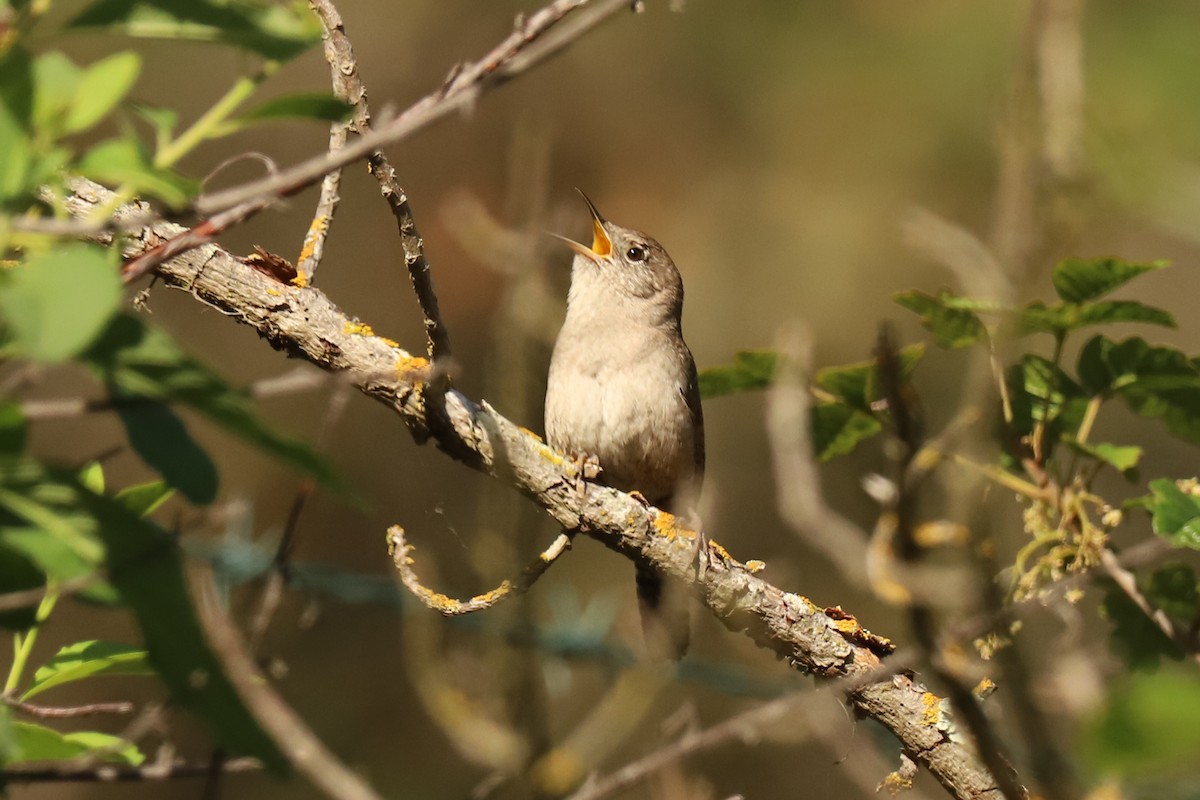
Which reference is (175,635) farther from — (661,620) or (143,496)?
(661,620)

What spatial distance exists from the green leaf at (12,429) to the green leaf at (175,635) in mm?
78

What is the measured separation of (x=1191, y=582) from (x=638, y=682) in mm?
2355

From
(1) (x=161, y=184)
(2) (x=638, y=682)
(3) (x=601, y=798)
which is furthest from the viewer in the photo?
(2) (x=638, y=682)

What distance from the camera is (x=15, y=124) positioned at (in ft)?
3.84

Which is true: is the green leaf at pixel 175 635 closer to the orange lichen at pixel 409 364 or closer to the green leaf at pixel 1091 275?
the orange lichen at pixel 409 364

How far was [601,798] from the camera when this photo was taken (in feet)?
5.43

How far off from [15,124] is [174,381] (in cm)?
27

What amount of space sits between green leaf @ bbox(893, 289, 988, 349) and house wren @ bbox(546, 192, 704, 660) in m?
1.49

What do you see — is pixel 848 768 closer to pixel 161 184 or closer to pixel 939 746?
pixel 939 746

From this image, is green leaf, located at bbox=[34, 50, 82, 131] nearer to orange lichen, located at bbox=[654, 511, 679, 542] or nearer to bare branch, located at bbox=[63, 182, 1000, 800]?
bare branch, located at bbox=[63, 182, 1000, 800]

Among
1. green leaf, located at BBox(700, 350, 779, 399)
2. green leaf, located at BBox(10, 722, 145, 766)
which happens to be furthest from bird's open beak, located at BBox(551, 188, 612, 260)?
green leaf, located at BBox(10, 722, 145, 766)

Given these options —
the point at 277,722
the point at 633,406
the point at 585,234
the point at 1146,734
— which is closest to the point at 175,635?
the point at 277,722

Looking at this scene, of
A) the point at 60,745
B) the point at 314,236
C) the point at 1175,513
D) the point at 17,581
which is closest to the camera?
the point at 17,581

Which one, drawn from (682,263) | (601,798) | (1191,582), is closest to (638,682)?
(1191,582)
